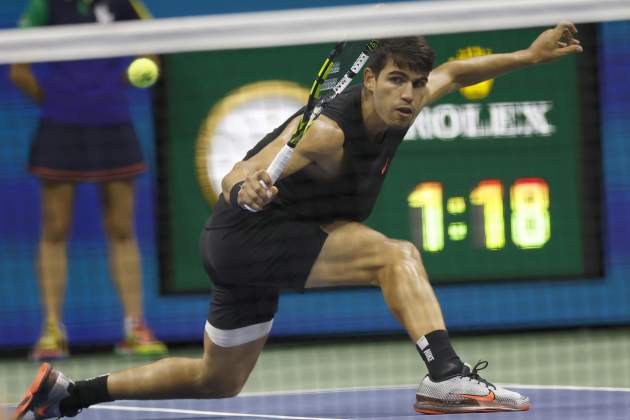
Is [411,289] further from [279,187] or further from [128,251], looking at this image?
[128,251]

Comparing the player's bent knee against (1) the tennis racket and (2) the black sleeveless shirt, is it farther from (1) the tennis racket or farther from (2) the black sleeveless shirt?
(1) the tennis racket

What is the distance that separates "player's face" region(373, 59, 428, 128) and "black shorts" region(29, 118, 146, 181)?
2.36 meters

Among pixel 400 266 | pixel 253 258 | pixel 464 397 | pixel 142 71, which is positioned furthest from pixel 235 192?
pixel 142 71

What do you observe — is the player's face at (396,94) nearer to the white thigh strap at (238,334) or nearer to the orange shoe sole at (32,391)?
the white thigh strap at (238,334)

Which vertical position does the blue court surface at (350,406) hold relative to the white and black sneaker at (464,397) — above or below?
below

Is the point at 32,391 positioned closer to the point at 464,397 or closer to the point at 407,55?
the point at 464,397

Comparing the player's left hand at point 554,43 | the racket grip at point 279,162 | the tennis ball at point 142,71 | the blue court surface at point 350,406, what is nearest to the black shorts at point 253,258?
the racket grip at point 279,162

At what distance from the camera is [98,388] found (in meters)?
5.53

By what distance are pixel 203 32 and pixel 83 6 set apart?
1978 mm

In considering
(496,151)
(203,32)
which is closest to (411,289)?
(203,32)

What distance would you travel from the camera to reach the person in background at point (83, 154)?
23.5 ft

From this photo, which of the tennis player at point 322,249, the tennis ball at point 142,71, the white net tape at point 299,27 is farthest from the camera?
the tennis ball at point 142,71

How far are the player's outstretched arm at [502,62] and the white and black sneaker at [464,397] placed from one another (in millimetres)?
1147

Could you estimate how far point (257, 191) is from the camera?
487 cm
